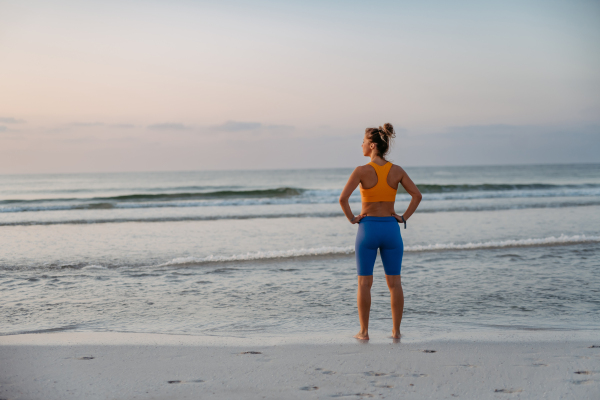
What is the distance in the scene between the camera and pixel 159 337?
13.6ft

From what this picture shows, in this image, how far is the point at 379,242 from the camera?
390 cm

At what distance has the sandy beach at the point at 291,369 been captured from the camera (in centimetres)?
288

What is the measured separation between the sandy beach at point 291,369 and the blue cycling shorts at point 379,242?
2.23ft

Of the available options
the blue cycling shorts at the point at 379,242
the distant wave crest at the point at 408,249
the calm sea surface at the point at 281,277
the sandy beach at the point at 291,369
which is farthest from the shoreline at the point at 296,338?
the distant wave crest at the point at 408,249

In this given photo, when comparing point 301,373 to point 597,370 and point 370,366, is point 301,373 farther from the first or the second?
point 597,370

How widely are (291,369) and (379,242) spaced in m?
1.30

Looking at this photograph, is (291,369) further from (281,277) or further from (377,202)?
(281,277)

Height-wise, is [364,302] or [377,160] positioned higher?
[377,160]

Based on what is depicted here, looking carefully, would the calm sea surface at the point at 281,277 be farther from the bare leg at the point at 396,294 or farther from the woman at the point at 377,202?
the woman at the point at 377,202

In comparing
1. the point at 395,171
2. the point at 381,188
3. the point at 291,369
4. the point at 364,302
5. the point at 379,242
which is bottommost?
the point at 291,369

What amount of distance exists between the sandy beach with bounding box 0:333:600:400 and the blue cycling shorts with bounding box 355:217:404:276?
68 centimetres

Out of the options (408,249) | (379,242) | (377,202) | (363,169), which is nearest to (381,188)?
(377,202)

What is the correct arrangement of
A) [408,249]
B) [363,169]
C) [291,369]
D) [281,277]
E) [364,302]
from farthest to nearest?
[408,249] → [281,277] → [364,302] → [363,169] → [291,369]

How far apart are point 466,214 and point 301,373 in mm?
14218
